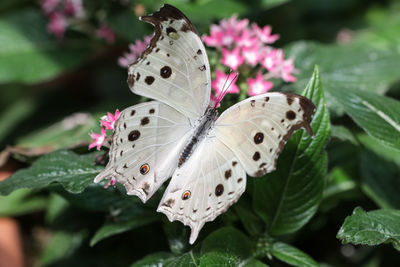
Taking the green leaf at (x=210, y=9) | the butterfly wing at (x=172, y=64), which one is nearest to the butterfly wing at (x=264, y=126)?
the butterfly wing at (x=172, y=64)


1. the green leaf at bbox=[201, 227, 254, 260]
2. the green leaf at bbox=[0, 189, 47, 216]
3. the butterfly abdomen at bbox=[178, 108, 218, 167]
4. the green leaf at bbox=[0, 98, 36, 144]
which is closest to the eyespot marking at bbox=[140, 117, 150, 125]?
the butterfly abdomen at bbox=[178, 108, 218, 167]

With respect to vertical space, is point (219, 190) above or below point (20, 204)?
above

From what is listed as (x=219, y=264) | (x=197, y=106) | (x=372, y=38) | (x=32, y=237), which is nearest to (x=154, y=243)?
(x=219, y=264)

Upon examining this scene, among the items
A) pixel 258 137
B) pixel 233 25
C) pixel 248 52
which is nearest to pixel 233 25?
pixel 233 25

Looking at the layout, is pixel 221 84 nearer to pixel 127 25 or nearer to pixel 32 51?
pixel 127 25

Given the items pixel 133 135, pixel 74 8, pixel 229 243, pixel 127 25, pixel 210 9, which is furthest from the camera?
pixel 74 8

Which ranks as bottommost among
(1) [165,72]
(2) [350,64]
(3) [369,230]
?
(3) [369,230]

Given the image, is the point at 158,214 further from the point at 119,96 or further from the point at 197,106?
the point at 119,96
